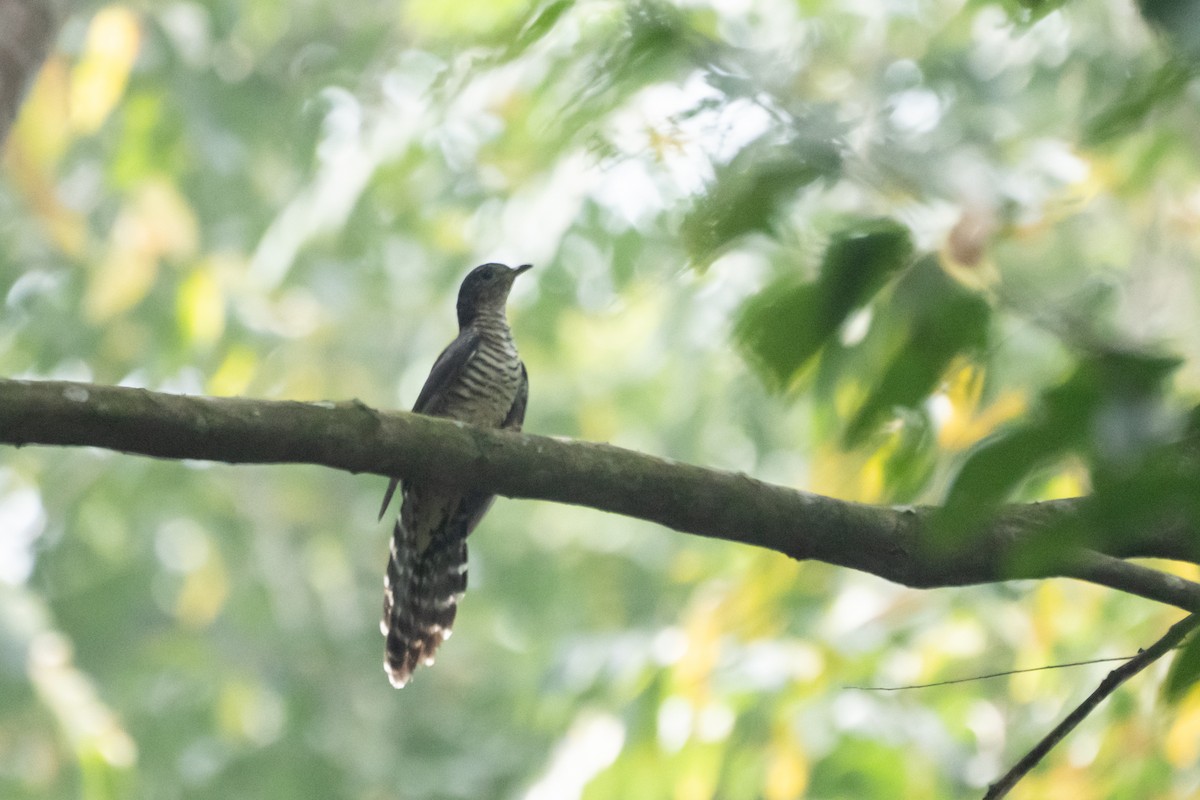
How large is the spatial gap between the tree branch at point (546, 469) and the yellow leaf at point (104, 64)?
4.05m

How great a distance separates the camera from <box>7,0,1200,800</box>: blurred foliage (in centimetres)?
101

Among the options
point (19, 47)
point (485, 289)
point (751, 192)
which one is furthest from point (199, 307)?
point (751, 192)

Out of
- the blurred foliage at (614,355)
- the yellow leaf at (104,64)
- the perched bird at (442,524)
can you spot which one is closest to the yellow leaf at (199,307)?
the blurred foliage at (614,355)

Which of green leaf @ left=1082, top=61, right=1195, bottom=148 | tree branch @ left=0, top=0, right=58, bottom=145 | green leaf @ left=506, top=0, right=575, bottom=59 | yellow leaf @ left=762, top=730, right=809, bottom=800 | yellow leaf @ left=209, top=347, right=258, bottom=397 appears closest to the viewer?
green leaf @ left=1082, top=61, right=1195, bottom=148

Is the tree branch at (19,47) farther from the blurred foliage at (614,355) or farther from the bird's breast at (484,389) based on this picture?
the bird's breast at (484,389)

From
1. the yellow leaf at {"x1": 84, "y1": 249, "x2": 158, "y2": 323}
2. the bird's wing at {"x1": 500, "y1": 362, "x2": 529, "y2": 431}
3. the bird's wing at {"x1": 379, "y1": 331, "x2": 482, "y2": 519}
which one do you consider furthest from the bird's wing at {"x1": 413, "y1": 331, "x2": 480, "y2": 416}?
the yellow leaf at {"x1": 84, "y1": 249, "x2": 158, "y2": 323}

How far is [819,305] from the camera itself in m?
0.97

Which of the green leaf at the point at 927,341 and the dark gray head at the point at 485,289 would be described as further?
the dark gray head at the point at 485,289

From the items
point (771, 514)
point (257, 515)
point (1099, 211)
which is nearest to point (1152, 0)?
point (771, 514)

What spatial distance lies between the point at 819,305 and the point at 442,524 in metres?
3.79

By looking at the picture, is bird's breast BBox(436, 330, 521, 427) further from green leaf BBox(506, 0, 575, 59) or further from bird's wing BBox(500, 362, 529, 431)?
green leaf BBox(506, 0, 575, 59)

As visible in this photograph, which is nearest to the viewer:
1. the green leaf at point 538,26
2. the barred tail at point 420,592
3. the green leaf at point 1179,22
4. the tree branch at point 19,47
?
the green leaf at point 1179,22

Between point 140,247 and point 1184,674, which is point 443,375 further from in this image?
point 1184,674

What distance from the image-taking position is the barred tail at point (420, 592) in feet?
14.9
